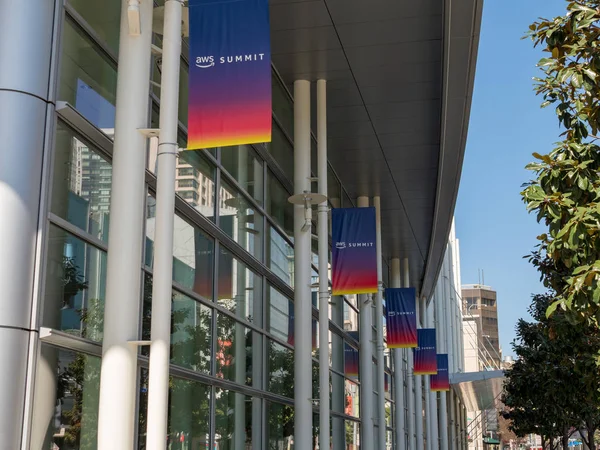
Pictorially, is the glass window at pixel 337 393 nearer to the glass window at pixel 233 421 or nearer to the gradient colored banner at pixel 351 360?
the gradient colored banner at pixel 351 360

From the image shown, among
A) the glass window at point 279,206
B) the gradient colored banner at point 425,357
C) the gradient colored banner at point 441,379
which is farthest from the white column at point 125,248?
the gradient colored banner at point 441,379

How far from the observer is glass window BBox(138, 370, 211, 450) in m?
11.3

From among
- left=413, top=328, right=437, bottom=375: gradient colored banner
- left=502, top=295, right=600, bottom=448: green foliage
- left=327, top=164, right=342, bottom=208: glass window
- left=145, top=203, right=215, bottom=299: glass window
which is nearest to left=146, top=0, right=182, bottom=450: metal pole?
left=145, top=203, right=215, bottom=299: glass window

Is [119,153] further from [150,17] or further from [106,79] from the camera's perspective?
[106,79]

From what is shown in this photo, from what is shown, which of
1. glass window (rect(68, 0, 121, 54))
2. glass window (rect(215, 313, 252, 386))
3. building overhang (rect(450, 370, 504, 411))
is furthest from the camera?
building overhang (rect(450, 370, 504, 411))

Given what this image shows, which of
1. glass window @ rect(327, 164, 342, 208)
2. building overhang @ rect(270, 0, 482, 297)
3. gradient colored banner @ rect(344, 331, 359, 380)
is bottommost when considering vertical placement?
gradient colored banner @ rect(344, 331, 359, 380)

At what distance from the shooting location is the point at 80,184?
9102 mm

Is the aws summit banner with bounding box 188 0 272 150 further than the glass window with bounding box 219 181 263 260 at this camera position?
No

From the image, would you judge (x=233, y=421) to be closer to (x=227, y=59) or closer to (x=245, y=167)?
(x=245, y=167)

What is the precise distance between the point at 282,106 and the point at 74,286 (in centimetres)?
1044

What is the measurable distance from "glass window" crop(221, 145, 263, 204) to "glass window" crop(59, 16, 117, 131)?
4.67m

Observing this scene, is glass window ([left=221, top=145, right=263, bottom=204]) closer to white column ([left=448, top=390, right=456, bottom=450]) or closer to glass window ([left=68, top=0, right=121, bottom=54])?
glass window ([left=68, top=0, right=121, bottom=54])

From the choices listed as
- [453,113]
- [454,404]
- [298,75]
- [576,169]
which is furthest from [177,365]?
[454,404]

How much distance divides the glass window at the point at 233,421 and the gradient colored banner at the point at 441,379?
28.5 meters
